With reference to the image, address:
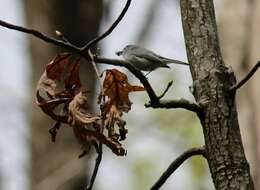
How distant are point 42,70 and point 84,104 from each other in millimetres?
2906

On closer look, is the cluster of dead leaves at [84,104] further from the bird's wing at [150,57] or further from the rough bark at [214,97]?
the bird's wing at [150,57]

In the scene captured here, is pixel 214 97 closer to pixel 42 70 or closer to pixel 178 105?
pixel 178 105

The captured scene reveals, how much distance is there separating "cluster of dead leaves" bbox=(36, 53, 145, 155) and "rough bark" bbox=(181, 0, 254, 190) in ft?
0.44

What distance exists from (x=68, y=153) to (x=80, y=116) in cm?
279

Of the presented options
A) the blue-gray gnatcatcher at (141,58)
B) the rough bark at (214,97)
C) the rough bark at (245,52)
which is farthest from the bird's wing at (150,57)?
the rough bark at (245,52)

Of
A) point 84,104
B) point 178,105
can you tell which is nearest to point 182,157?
point 178,105

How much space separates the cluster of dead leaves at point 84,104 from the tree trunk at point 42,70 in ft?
8.62

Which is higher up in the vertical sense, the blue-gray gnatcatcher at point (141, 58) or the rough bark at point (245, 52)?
the blue-gray gnatcatcher at point (141, 58)

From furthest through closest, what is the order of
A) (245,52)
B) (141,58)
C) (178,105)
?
(245,52) < (141,58) < (178,105)

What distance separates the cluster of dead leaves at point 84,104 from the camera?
1.50m

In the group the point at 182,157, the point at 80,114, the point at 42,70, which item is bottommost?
the point at 42,70

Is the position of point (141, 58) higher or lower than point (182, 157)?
higher

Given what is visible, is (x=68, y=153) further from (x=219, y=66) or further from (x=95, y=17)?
(x=219, y=66)

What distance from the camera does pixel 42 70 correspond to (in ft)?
14.4
